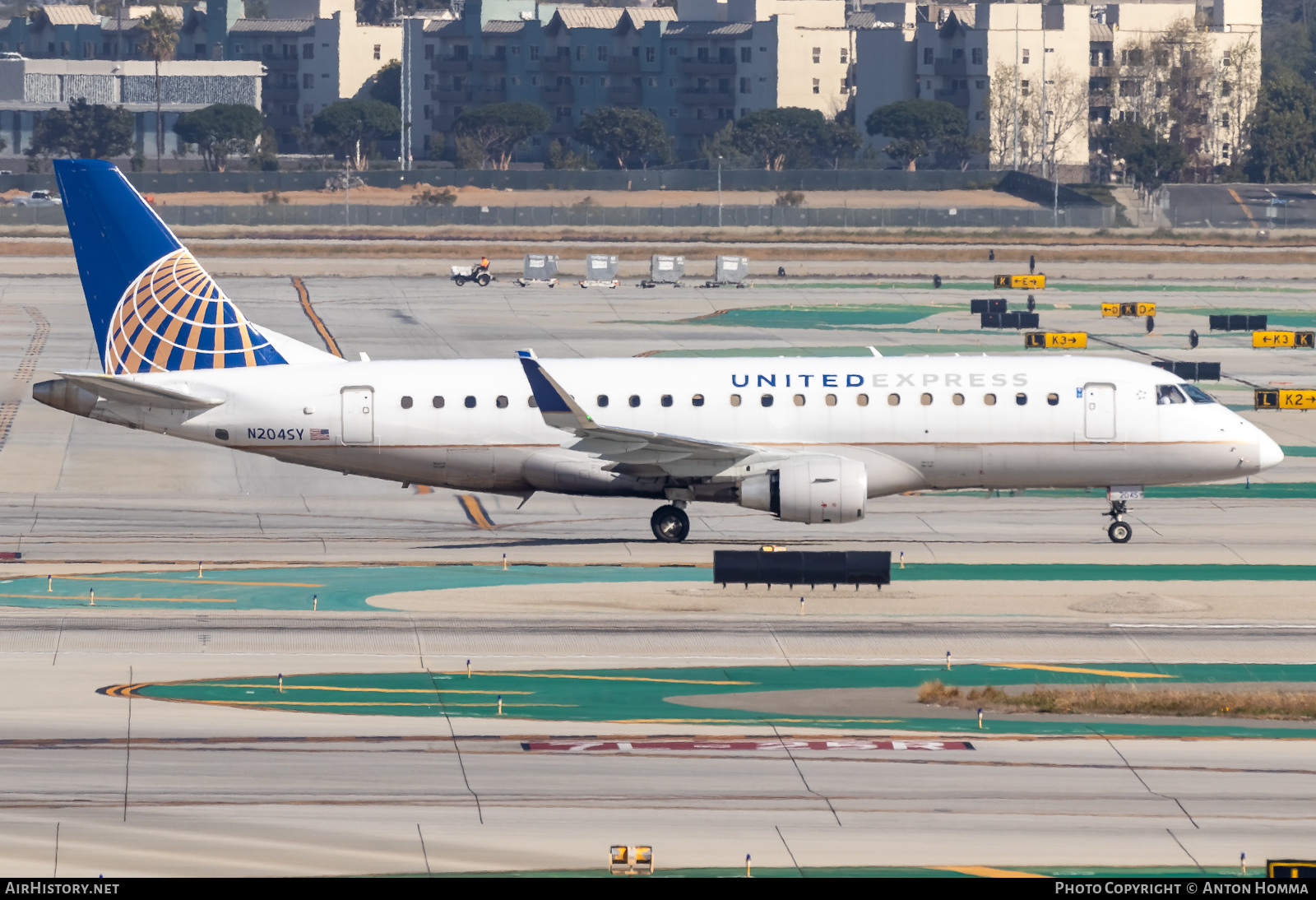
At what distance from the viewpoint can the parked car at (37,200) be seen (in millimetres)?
189625

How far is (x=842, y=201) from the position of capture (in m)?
192

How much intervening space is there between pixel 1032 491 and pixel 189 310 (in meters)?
23.8

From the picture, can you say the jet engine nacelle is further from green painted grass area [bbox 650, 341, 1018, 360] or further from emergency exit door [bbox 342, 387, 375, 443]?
green painted grass area [bbox 650, 341, 1018, 360]

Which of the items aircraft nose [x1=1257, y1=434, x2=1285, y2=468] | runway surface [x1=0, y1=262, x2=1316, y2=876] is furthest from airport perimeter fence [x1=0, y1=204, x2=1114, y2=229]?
aircraft nose [x1=1257, y1=434, x2=1285, y2=468]

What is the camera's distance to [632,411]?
40125 mm

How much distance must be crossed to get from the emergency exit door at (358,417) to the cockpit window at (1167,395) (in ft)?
59.1

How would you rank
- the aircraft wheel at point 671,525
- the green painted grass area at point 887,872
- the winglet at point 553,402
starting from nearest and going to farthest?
1. the green painted grass area at point 887,872
2. the winglet at point 553,402
3. the aircraft wheel at point 671,525

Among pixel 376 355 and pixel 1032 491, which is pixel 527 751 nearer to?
pixel 1032 491

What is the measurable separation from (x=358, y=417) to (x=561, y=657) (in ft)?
38.3

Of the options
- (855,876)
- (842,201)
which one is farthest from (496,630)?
(842,201)

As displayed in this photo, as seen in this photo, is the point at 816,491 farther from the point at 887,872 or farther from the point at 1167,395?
the point at 887,872

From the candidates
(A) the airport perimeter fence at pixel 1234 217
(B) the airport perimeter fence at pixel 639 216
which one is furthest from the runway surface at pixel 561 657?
(A) the airport perimeter fence at pixel 1234 217

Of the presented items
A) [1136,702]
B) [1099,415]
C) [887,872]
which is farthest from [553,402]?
[887,872]

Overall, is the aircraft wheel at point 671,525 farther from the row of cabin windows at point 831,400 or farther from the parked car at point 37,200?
the parked car at point 37,200
